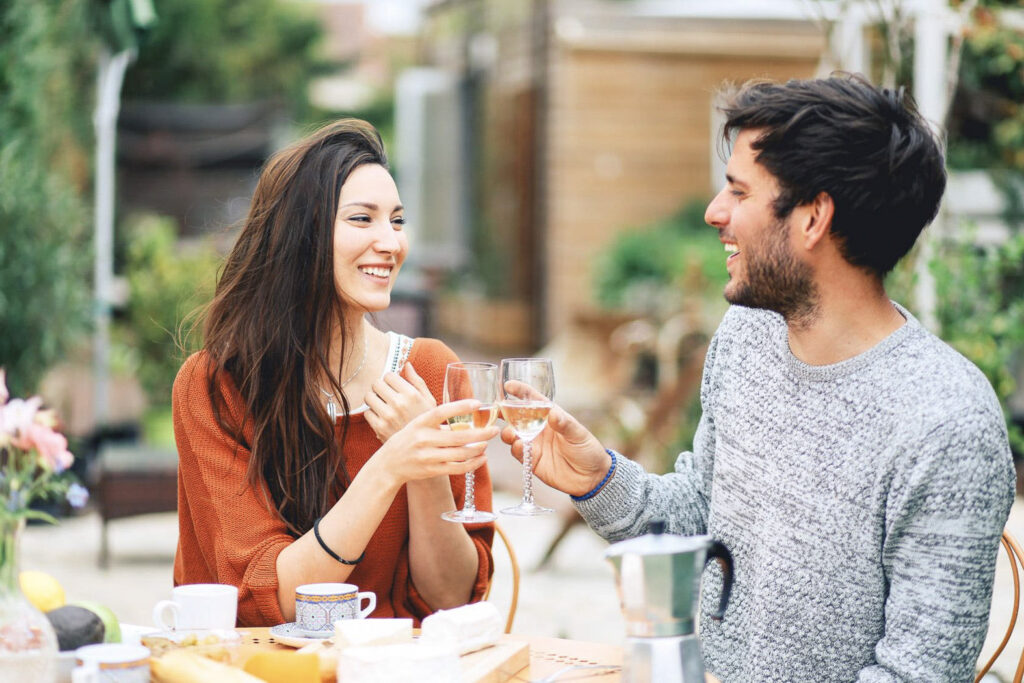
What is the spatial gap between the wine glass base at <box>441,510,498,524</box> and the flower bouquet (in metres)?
0.73

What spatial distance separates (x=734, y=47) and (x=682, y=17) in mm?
660

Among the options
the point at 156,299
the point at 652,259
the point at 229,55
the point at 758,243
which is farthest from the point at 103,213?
the point at 229,55

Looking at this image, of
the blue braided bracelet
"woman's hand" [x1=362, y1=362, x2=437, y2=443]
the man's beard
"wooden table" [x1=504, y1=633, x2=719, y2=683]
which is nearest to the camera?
"wooden table" [x1=504, y1=633, x2=719, y2=683]

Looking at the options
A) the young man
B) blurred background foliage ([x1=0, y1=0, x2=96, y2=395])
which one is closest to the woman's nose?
the young man

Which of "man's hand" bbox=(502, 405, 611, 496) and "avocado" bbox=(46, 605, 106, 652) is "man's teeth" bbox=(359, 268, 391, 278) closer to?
"man's hand" bbox=(502, 405, 611, 496)

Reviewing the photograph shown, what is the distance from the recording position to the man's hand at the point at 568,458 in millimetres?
2352

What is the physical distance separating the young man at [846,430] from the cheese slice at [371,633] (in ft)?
1.93

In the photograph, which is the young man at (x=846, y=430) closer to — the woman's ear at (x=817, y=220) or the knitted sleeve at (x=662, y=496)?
the woman's ear at (x=817, y=220)

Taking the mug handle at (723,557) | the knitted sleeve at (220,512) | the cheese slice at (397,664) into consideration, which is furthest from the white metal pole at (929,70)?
the cheese slice at (397,664)

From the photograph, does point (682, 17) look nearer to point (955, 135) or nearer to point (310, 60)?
point (955, 135)

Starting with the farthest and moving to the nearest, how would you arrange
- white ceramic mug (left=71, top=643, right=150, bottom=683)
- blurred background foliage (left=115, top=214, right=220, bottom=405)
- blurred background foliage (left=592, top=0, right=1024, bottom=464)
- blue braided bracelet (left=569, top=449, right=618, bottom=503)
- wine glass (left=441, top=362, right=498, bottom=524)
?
blurred background foliage (left=115, top=214, right=220, bottom=405), blurred background foliage (left=592, top=0, right=1024, bottom=464), blue braided bracelet (left=569, top=449, right=618, bottom=503), wine glass (left=441, top=362, right=498, bottom=524), white ceramic mug (left=71, top=643, right=150, bottom=683)

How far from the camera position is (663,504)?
250 cm

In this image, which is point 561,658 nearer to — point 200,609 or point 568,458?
point 568,458

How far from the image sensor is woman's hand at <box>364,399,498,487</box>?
6.83 feet
